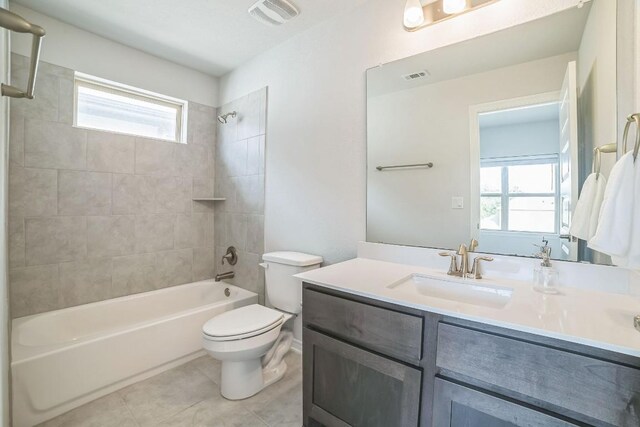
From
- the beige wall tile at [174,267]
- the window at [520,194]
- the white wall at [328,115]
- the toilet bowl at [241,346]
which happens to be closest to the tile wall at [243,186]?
the white wall at [328,115]

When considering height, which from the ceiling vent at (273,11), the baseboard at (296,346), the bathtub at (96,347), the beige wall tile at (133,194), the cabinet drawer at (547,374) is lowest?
the baseboard at (296,346)

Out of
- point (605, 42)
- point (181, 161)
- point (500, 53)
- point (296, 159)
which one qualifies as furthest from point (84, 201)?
point (605, 42)

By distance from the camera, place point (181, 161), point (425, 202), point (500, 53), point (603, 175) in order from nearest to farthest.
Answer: point (603, 175), point (500, 53), point (425, 202), point (181, 161)

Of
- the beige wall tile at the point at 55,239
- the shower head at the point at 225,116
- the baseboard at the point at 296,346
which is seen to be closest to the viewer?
the beige wall tile at the point at 55,239

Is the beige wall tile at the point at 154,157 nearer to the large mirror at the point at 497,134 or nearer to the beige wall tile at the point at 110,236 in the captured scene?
the beige wall tile at the point at 110,236

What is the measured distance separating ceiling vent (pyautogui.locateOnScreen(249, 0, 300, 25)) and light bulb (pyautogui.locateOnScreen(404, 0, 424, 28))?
2.45 ft

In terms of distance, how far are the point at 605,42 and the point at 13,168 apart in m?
3.32

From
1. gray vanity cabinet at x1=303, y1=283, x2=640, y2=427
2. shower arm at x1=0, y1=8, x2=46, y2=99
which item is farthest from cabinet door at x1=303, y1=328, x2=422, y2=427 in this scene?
shower arm at x1=0, y1=8, x2=46, y2=99

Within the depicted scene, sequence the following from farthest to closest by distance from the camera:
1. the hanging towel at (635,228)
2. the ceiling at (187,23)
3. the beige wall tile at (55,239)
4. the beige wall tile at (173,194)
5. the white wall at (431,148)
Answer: the beige wall tile at (173,194), the beige wall tile at (55,239), the ceiling at (187,23), the white wall at (431,148), the hanging towel at (635,228)

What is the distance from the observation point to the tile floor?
1575 millimetres

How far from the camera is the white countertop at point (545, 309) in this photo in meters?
0.80

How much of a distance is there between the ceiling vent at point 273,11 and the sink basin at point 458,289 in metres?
1.83

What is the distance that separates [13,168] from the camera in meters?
1.96

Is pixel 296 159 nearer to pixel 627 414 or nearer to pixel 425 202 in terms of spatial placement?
pixel 425 202
